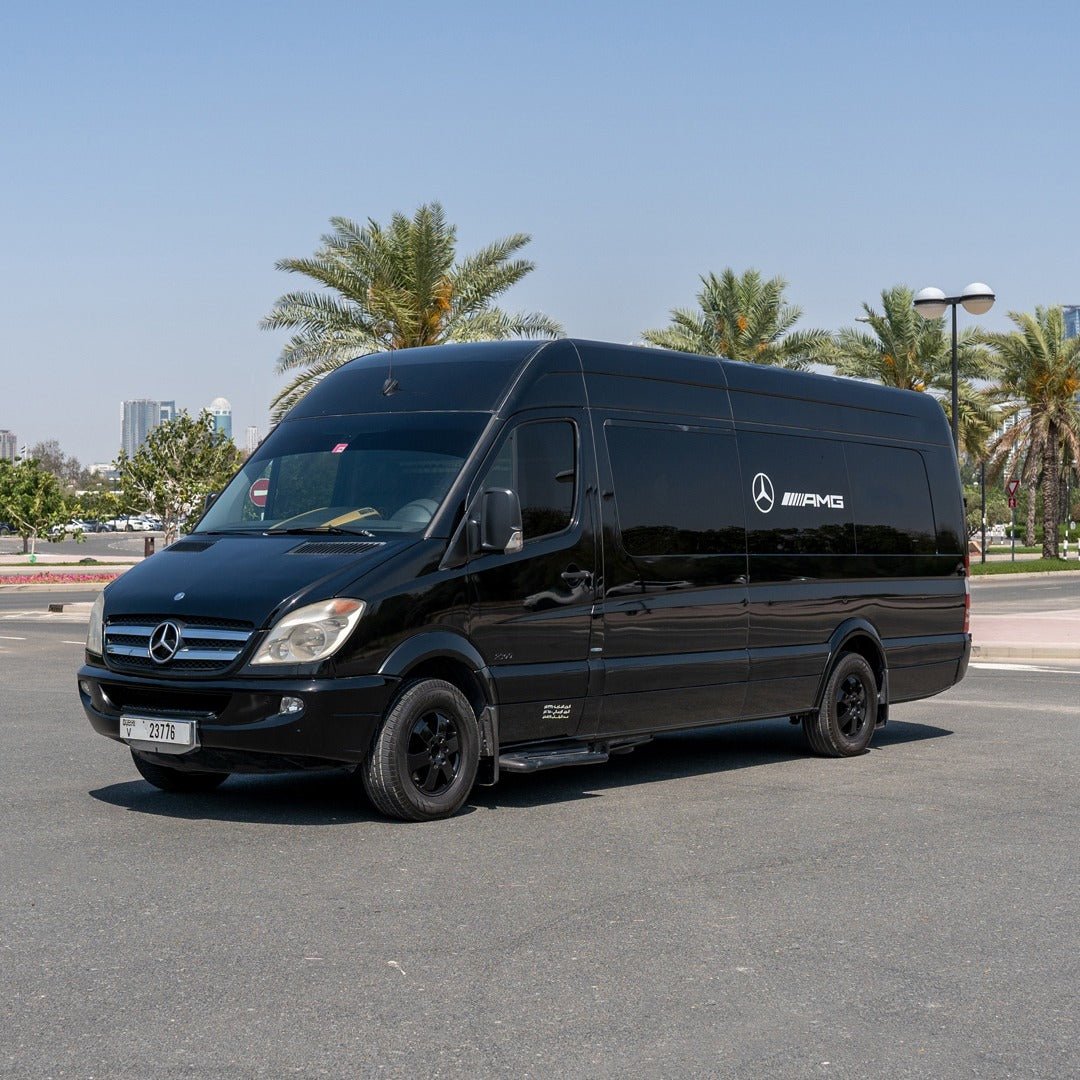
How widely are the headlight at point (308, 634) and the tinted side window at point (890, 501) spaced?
505 centimetres

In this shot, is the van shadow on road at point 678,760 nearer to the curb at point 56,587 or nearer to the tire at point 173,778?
the tire at point 173,778

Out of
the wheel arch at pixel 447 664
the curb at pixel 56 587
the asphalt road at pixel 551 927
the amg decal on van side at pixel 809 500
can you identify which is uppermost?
the amg decal on van side at pixel 809 500

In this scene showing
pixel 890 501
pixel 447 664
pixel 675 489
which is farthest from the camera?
pixel 890 501

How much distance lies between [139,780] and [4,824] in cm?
152

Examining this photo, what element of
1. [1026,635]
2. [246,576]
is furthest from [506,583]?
[1026,635]

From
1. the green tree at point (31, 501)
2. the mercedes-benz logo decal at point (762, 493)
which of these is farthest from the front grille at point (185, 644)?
the green tree at point (31, 501)

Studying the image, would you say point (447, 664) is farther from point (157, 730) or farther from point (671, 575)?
point (671, 575)

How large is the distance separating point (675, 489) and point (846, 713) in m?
2.50

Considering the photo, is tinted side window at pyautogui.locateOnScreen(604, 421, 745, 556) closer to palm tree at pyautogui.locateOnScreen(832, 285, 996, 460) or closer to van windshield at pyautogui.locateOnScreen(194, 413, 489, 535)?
van windshield at pyautogui.locateOnScreen(194, 413, 489, 535)

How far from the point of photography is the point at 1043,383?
191 ft

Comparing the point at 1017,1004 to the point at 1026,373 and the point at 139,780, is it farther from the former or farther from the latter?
the point at 1026,373

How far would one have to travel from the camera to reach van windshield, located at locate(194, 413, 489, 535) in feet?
→ 29.1

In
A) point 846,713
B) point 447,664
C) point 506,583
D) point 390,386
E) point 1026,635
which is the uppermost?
point 390,386

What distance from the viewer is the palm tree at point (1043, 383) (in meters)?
57.7
